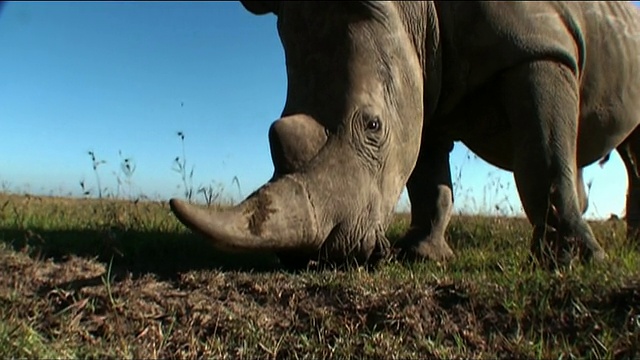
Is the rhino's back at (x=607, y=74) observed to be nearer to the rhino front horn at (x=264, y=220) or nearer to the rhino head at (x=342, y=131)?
the rhino head at (x=342, y=131)

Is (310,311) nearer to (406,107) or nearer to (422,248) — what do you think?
(406,107)

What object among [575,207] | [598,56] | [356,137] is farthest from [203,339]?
[598,56]

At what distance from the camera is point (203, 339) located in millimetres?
3066

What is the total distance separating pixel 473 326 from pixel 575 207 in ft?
4.25

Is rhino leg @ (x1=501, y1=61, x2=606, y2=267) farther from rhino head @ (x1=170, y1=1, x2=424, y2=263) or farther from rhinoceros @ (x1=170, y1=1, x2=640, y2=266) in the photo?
rhino head @ (x1=170, y1=1, x2=424, y2=263)

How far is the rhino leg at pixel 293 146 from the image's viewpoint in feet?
12.1

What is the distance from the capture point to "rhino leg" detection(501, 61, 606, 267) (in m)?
4.00

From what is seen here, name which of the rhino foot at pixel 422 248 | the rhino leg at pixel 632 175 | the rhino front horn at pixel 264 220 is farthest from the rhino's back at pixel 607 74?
the rhino front horn at pixel 264 220

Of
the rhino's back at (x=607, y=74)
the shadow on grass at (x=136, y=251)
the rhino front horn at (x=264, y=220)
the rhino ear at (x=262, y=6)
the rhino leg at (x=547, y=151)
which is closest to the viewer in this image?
the rhino front horn at (x=264, y=220)

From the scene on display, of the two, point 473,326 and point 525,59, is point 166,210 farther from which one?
point 473,326

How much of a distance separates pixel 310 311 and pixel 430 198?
7.49ft

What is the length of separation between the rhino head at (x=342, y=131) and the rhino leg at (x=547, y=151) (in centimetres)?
54

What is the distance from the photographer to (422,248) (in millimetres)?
4926

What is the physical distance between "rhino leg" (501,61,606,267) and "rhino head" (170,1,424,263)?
537 mm
